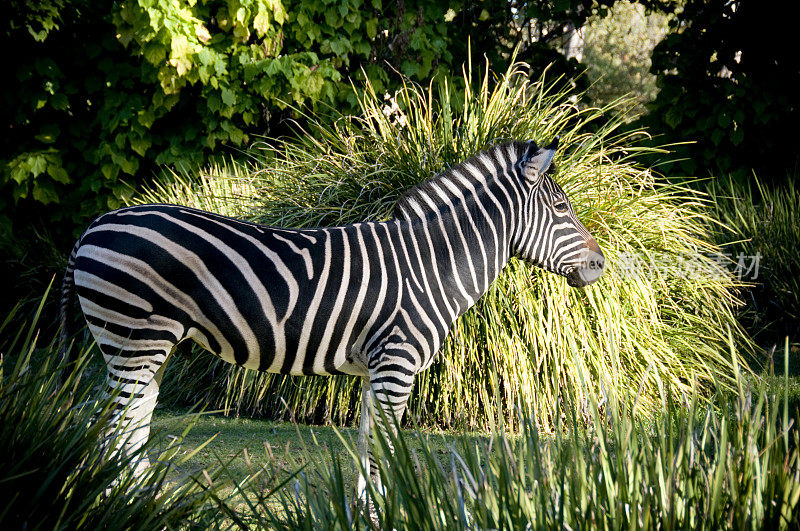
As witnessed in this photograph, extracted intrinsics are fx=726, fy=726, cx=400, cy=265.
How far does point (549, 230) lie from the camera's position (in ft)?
13.0

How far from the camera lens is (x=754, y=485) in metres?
1.81

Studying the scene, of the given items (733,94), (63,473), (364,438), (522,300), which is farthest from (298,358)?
(733,94)

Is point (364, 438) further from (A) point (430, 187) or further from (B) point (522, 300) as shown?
(B) point (522, 300)

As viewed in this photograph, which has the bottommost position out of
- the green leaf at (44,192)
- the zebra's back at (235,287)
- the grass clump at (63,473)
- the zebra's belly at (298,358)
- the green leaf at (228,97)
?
the grass clump at (63,473)

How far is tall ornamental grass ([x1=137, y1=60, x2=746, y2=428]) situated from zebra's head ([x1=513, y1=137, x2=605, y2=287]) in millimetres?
1036

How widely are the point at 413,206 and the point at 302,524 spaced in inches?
81.5

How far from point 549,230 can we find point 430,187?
70 cm

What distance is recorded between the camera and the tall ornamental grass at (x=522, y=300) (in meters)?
5.11

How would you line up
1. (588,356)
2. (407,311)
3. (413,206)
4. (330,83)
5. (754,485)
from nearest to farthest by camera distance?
(754,485), (407,311), (413,206), (588,356), (330,83)

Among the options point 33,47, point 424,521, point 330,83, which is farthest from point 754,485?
point 33,47

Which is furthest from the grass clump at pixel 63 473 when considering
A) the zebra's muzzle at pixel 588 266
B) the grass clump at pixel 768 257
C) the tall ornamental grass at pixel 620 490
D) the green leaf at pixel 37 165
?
the green leaf at pixel 37 165

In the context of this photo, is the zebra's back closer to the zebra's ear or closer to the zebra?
the zebra

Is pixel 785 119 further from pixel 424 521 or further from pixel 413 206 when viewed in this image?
pixel 424 521

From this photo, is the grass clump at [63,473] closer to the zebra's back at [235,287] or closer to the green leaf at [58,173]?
the zebra's back at [235,287]
